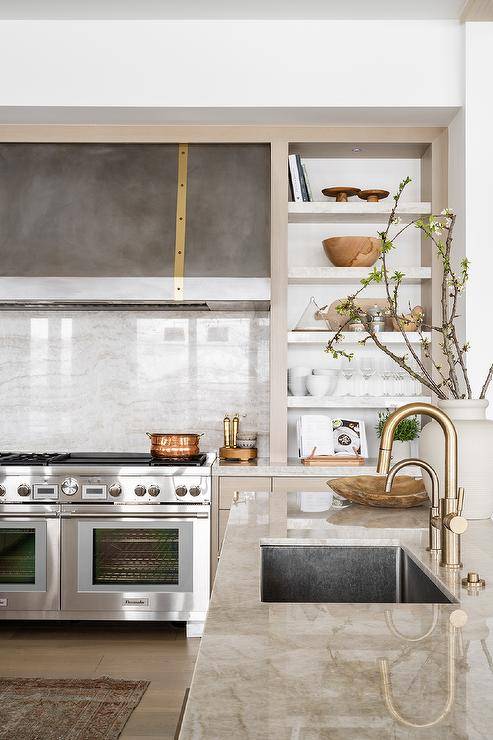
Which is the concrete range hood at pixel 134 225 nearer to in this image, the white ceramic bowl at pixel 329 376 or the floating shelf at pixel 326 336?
the floating shelf at pixel 326 336

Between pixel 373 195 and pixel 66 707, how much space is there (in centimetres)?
297

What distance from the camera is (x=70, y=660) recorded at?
3316 millimetres

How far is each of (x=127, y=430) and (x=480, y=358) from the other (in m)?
2.02

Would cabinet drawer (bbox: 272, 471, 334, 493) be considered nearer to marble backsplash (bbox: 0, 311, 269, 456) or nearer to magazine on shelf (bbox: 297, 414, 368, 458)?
magazine on shelf (bbox: 297, 414, 368, 458)

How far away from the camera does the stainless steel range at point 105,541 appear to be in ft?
12.0

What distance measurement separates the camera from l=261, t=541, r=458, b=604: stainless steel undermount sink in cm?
177

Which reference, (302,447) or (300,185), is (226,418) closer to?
(302,447)

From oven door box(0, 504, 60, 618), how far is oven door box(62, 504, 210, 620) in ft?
0.20

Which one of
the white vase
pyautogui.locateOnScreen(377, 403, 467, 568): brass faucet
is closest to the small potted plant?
the white vase

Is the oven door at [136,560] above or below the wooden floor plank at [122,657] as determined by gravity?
above

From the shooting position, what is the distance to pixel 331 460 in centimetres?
393

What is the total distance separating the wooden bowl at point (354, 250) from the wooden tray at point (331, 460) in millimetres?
1078

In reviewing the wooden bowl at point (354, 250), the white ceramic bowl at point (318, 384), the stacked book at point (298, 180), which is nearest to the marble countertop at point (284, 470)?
the white ceramic bowl at point (318, 384)

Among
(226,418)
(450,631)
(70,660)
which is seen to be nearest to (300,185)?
A: (226,418)
